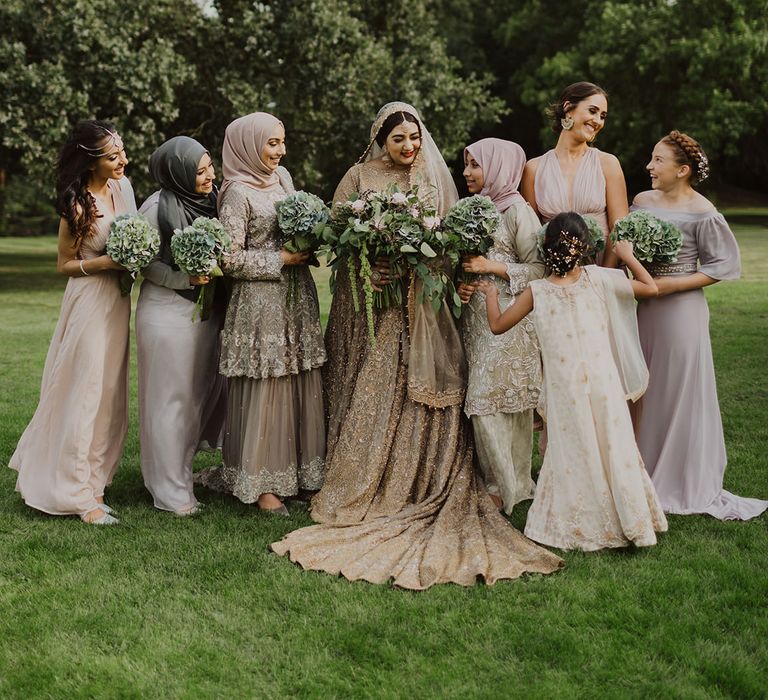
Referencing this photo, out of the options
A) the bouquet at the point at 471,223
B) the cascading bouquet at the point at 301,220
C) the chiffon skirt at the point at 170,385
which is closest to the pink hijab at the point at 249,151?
the cascading bouquet at the point at 301,220

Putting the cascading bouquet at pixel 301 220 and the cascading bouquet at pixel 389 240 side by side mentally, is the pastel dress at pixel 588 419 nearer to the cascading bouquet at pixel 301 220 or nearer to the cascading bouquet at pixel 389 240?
the cascading bouquet at pixel 389 240

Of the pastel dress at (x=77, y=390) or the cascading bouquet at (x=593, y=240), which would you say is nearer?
the cascading bouquet at (x=593, y=240)

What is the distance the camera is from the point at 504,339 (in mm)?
5664

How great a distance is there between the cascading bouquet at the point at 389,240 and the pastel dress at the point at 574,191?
89 centimetres

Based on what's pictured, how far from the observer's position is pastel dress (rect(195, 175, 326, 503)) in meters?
5.73

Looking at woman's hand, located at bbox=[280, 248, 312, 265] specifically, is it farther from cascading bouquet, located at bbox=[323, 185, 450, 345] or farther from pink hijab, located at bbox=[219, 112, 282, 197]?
pink hijab, located at bbox=[219, 112, 282, 197]

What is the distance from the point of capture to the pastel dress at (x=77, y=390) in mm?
5797

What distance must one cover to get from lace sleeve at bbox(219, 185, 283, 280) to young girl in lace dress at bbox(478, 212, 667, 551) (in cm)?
153

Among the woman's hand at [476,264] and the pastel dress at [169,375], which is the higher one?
the woman's hand at [476,264]

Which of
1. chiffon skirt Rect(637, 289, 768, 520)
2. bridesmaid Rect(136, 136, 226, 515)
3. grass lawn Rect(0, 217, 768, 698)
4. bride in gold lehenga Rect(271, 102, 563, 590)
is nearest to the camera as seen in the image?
grass lawn Rect(0, 217, 768, 698)

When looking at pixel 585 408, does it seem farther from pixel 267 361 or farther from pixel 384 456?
pixel 267 361

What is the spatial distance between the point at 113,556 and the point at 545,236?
10.1ft

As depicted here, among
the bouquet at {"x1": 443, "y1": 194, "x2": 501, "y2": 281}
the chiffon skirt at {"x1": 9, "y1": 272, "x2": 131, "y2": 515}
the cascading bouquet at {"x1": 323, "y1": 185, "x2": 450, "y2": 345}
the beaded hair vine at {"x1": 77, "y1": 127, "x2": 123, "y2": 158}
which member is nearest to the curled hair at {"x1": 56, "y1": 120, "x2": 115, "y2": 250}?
the beaded hair vine at {"x1": 77, "y1": 127, "x2": 123, "y2": 158}

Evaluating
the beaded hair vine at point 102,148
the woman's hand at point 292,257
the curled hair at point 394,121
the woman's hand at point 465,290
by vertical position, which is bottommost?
the woman's hand at point 465,290
